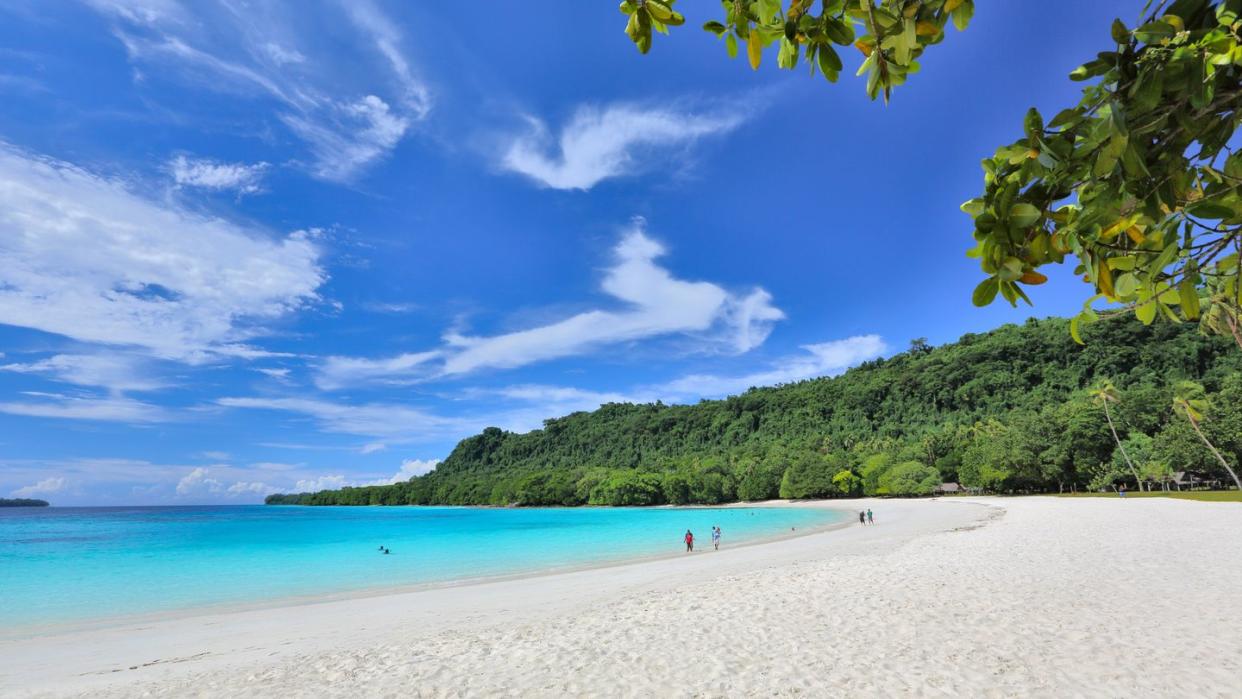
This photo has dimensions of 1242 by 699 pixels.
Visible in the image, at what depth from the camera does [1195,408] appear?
46062mm

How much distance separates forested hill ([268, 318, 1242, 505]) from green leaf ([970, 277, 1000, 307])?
63.3 meters

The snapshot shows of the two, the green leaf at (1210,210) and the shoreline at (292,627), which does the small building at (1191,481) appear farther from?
the green leaf at (1210,210)

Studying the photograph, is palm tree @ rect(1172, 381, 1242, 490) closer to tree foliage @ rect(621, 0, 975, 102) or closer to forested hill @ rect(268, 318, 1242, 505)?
forested hill @ rect(268, 318, 1242, 505)

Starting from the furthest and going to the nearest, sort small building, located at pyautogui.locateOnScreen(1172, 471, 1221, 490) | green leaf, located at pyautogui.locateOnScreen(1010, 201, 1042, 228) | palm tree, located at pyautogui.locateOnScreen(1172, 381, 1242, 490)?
small building, located at pyautogui.locateOnScreen(1172, 471, 1221, 490) → palm tree, located at pyautogui.locateOnScreen(1172, 381, 1242, 490) → green leaf, located at pyautogui.locateOnScreen(1010, 201, 1042, 228)

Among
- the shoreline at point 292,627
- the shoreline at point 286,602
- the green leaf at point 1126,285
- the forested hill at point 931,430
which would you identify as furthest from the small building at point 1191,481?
the green leaf at point 1126,285

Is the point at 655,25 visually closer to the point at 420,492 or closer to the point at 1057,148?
the point at 1057,148

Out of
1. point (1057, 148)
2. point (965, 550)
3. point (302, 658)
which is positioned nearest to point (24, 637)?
point (302, 658)

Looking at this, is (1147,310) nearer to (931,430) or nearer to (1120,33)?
(1120,33)

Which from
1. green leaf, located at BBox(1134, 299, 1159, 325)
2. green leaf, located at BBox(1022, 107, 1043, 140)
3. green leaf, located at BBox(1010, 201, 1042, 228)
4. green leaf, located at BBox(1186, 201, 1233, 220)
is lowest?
green leaf, located at BBox(1134, 299, 1159, 325)

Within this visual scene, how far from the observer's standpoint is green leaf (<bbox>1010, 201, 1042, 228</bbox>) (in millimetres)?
1668

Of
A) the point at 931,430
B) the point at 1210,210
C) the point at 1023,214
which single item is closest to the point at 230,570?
the point at 1023,214

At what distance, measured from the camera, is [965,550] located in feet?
60.2

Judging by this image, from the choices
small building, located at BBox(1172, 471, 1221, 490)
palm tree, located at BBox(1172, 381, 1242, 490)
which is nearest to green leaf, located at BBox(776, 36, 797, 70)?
palm tree, located at BBox(1172, 381, 1242, 490)

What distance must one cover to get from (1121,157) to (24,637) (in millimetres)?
23248
